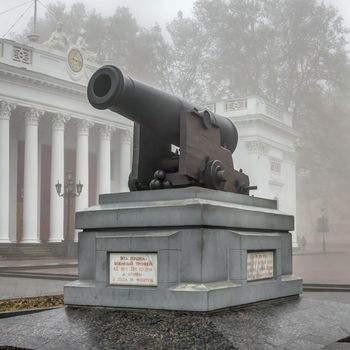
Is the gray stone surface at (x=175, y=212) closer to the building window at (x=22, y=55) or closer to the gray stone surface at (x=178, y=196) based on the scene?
the gray stone surface at (x=178, y=196)

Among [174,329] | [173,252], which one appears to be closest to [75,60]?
[173,252]

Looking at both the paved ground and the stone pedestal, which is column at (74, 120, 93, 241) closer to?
the paved ground

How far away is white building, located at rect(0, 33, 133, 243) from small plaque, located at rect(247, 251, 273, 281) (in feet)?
70.9

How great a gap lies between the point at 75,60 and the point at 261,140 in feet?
50.3

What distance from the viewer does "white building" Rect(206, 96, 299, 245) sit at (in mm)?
41594

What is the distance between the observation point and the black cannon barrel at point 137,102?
524cm

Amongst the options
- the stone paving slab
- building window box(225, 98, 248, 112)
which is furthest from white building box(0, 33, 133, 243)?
the stone paving slab

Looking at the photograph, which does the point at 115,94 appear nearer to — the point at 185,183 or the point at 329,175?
the point at 185,183

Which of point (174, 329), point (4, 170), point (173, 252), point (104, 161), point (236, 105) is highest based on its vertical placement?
point (236, 105)

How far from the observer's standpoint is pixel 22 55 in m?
29.8

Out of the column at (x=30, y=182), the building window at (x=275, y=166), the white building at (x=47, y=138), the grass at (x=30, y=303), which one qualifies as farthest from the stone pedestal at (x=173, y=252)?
the building window at (x=275, y=166)

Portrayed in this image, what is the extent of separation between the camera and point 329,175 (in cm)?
5991

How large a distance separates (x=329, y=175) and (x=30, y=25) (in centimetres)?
3206

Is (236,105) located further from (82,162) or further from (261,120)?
(82,162)
